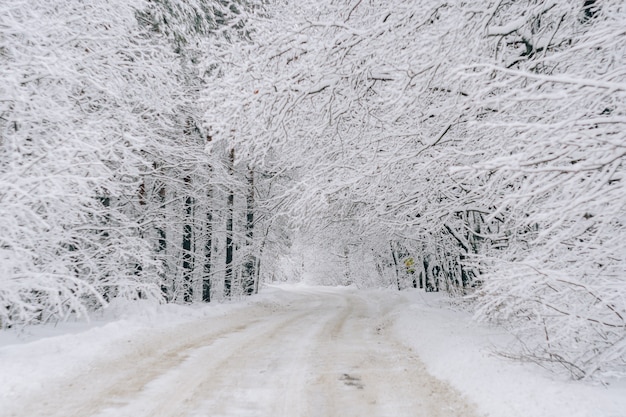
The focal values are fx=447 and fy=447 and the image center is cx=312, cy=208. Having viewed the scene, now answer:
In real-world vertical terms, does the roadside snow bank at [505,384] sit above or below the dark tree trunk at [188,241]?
below

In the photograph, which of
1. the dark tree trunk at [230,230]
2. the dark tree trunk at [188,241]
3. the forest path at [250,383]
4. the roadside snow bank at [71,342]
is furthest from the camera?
the dark tree trunk at [230,230]

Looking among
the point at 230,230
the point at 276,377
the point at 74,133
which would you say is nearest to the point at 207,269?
the point at 230,230

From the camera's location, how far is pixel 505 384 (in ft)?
17.1

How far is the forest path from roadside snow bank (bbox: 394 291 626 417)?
0.26m

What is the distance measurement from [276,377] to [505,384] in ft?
9.96

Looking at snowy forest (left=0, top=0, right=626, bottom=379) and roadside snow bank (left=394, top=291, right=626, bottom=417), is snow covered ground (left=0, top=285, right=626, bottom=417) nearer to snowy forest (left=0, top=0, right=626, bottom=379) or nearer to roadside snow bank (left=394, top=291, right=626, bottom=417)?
roadside snow bank (left=394, top=291, right=626, bottom=417)

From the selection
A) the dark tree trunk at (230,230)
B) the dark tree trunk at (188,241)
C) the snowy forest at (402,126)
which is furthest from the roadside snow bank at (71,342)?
the dark tree trunk at (230,230)

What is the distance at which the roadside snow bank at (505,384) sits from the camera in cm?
423

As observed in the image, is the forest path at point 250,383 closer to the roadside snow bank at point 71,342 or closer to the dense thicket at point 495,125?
the roadside snow bank at point 71,342

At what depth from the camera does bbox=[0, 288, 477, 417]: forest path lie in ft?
16.3

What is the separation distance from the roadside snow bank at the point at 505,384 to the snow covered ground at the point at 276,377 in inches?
0.7

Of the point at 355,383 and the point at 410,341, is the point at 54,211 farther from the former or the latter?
the point at 410,341

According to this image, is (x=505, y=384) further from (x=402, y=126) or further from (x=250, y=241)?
(x=250, y=241)

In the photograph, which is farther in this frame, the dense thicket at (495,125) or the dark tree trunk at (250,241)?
the dark tree trunk at (250,241)
